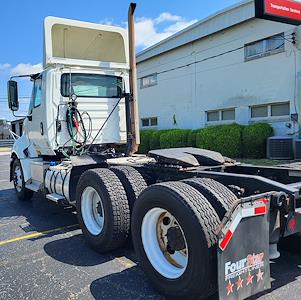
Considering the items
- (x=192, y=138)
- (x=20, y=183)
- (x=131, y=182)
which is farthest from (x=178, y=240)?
(x=192, y=138)

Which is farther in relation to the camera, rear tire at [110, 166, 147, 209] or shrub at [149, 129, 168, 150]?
shrub at [149, 129, 168, 150]

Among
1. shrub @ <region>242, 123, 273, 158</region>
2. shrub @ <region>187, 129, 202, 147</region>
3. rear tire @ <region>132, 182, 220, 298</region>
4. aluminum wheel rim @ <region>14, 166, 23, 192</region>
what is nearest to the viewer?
rear tire @ <region>132, 182, 220, 298</region>

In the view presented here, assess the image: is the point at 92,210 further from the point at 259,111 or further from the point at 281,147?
the point at 259,111

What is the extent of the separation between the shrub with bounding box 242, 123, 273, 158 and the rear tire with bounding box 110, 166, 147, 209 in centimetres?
975

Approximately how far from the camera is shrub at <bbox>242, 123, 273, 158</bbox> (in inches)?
532

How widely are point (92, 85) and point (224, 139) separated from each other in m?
8.32

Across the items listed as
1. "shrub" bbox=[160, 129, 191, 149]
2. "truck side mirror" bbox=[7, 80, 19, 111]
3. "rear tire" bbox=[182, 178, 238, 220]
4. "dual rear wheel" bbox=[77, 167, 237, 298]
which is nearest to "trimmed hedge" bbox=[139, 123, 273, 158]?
"shrub" bbox=[160, 129, 191, 149]

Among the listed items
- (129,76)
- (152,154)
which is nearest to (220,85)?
(129,76)

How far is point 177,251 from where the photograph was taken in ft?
11.5

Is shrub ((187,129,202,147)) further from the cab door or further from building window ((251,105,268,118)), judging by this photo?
the cab door

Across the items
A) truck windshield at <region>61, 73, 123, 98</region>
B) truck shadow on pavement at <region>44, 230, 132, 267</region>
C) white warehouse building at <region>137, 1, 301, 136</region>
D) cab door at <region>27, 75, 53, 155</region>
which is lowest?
truck shadow on pavement at <region>44, 230, 132, 267</region>

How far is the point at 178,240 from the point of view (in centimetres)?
329

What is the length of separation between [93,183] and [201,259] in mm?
2228

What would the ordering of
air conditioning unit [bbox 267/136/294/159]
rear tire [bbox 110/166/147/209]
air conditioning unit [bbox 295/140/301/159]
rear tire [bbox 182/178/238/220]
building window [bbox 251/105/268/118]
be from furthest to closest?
building window [bbox 251/105/268/118] < air conditioning unit [bbox 267/136/294/159] < air conditioning unit [bbox 295/140/301/159] < rear tire [bbox 110/166/147/209] < rear tire [bbox 182/178/238/220]
